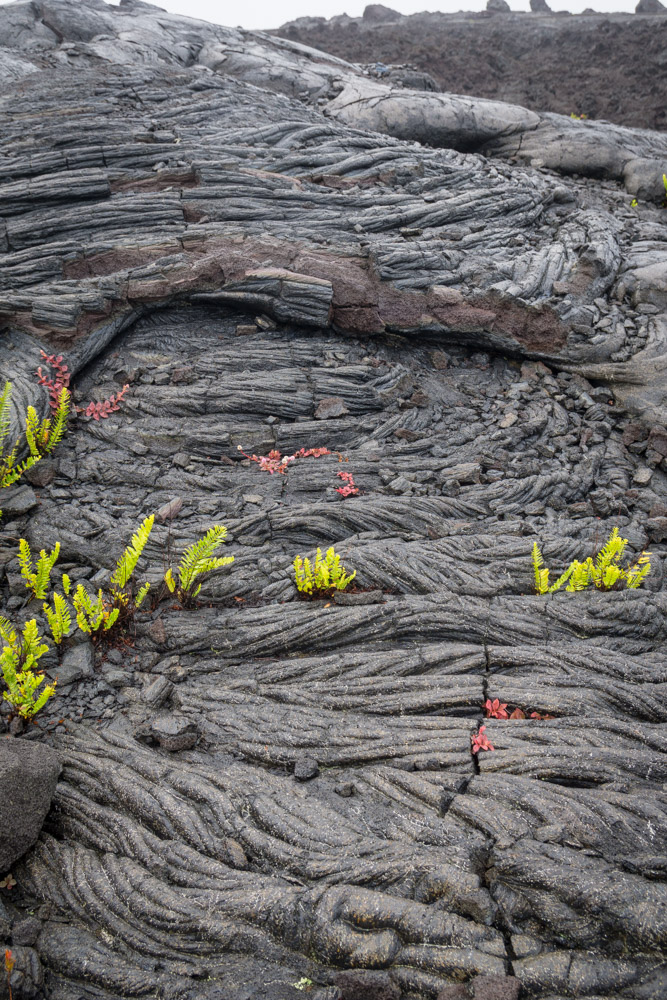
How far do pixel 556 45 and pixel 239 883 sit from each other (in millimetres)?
35189

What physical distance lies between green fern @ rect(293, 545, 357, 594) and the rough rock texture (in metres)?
20.1

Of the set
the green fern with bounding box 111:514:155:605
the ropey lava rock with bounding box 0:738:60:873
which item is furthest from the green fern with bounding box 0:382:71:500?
the ropey lava rock with bounding box 0:738:60:873

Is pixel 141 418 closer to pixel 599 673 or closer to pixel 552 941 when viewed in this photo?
pixel 599 673

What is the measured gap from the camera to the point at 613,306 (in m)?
10.7

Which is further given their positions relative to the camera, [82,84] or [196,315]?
[82,84]

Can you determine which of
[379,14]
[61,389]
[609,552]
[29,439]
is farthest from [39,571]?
[379,14]

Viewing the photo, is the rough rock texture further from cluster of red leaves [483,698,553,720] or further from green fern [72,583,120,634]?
cluster of red leaves [483,698,553,720]

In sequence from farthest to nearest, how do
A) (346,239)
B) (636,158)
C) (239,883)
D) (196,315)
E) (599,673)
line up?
(636,158) < (346,239) < (196,315) < (599,673) < (239,883)

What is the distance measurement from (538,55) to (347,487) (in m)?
28.5

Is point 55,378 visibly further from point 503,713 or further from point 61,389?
point 503,713

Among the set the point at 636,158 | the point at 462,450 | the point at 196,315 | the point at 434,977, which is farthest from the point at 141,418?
the point at 636,158

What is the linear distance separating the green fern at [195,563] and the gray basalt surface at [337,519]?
12.0 inches

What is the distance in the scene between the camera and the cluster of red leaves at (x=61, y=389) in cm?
879

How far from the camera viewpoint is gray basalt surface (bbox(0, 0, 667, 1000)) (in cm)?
403
